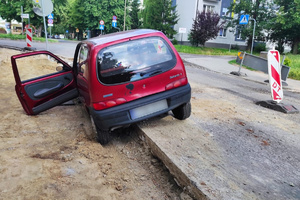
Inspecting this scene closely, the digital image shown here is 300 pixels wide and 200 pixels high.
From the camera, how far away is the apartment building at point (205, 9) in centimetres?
3569

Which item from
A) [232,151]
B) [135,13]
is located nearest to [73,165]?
[232,151]

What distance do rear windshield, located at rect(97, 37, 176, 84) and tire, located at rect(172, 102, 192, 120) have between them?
0.79m

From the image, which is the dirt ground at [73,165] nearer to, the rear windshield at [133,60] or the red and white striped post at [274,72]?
the rear windshield at [133,60]

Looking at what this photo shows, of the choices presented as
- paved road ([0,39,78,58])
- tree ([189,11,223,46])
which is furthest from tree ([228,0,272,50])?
paved road ([0,39,78,58])

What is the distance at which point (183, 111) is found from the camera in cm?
426

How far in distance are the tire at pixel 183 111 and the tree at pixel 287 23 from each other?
29.1 m

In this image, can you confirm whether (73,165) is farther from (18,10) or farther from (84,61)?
(18,10)

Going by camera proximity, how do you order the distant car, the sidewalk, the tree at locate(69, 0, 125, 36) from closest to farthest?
the distant car < the sidewalk < the tree at locate(69, 0, 125, 36)

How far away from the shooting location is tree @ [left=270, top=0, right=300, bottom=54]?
2814 cm

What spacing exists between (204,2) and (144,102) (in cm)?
3646

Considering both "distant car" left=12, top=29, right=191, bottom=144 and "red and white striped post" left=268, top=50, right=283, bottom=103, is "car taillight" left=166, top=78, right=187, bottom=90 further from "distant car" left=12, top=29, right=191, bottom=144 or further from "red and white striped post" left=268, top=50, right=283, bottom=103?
"red and white striped post" left=268, top=50, right=283, bottom=103

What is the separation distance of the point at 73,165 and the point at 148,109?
134 centimetres

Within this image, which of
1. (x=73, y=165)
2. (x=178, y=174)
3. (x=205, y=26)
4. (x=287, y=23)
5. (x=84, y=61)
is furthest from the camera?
(x=205, y=26)

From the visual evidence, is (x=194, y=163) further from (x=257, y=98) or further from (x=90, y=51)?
(x=257, y=98)
